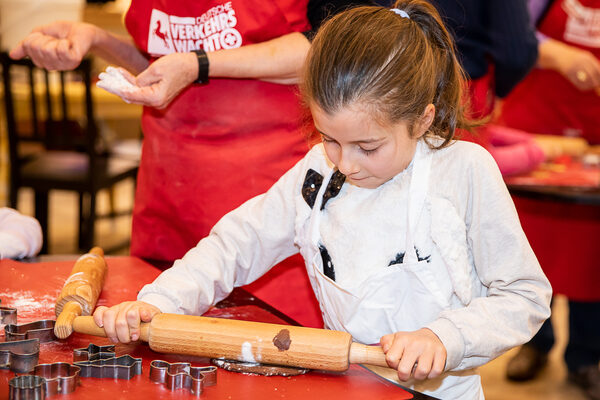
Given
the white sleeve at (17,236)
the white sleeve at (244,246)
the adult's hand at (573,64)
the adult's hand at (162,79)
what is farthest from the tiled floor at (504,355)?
the adult's hand at (573,64)

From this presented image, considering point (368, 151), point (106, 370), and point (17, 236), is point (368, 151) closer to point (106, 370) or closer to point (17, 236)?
point (106, 370)

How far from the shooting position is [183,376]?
978 mm

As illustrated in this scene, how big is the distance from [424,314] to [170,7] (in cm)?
83

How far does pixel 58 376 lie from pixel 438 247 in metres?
0.56

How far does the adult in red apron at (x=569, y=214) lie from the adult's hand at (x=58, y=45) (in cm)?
160

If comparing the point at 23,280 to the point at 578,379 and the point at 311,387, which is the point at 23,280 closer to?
the point at 311,387

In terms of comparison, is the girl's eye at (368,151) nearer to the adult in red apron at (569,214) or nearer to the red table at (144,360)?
the red table at (144,360)

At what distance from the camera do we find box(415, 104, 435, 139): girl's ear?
3.71 ft

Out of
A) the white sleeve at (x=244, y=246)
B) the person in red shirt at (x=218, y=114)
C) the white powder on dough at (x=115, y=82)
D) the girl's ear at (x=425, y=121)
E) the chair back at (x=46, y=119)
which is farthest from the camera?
the chair back at (x=46, y=119)

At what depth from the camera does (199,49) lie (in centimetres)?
156

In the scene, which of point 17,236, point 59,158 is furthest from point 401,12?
point 59,158

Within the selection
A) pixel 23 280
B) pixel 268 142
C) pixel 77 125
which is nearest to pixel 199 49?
pixel 268 142

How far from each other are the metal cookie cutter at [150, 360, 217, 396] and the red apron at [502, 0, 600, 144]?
7.54 ft

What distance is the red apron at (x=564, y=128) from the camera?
263cm
